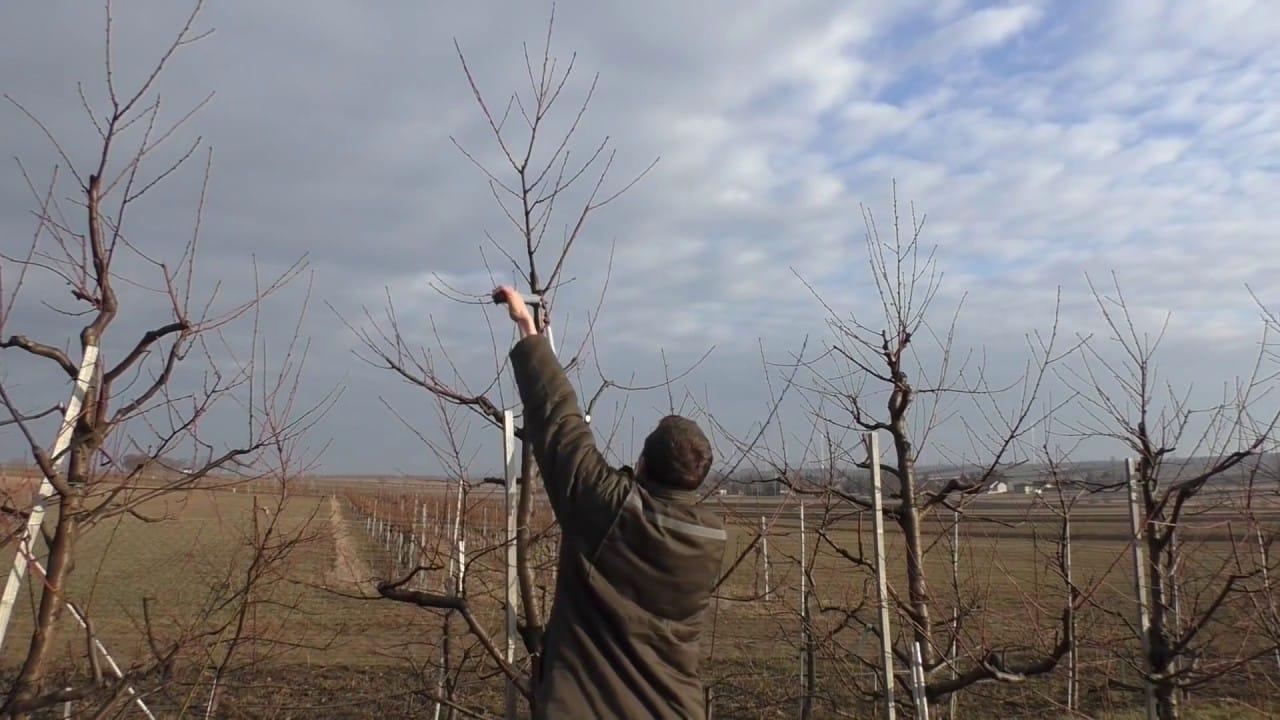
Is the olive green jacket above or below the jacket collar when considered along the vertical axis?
below

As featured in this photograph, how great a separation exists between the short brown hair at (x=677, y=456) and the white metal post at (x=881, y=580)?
79.4 inches

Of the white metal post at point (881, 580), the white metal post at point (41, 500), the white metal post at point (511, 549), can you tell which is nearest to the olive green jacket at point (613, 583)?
the white metal post at point (511, 549)

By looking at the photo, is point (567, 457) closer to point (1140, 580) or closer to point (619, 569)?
point (619, 569)

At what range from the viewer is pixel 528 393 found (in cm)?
231

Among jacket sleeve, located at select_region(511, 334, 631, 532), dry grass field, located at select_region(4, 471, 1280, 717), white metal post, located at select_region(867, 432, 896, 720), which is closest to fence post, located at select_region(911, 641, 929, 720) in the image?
white metal post, located at select_region(867, 432, 896, 720)

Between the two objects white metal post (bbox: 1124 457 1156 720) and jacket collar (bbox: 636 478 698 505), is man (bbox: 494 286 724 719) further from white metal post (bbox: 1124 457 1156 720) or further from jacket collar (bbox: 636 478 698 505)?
white metal post (bbox: 1124 457 1156 720)

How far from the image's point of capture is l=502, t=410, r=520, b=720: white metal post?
3.14 m

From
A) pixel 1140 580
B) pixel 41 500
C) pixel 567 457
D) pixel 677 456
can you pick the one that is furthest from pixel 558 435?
pixel 1140 580

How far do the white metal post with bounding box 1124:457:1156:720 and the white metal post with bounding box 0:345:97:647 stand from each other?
171 inches

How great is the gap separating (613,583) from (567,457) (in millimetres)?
329

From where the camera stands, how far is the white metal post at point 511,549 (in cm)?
314

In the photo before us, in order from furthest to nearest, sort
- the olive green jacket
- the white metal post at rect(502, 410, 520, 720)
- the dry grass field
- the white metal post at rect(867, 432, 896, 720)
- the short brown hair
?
the dry grass field < the white metal post at rect(867, 432, 896, 720) < the white metal post at rect(502, 410, 520, 720) < the short brown hair < the olive green jacket

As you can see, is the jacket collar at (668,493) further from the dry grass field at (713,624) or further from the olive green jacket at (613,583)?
the dry grass field at (713,624)

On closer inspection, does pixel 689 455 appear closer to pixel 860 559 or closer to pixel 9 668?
pixel 860 559
